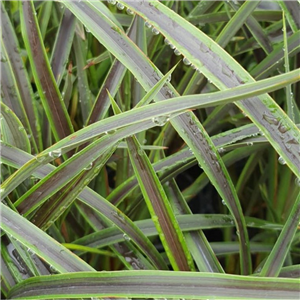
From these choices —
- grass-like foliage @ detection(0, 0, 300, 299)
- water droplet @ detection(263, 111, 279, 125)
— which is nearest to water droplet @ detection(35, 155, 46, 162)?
grass-like foliage @ detection(0, 0, 300, 299)

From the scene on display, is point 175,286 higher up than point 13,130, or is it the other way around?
point 13,130

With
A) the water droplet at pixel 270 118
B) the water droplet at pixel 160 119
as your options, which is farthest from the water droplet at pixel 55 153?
the water droplet at pixel 270 118

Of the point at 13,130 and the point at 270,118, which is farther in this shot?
the point at 13,130

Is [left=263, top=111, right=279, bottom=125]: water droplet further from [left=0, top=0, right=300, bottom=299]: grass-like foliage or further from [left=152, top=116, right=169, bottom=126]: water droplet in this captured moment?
[left=152, top=116, right=169, bottom=126]: water droplet

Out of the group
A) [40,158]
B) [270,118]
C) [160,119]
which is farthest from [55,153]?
[270,118]

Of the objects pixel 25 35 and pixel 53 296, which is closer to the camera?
pixel 53 296

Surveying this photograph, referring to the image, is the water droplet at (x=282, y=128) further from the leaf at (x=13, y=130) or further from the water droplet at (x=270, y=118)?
the leaf at (x=13, y=130)

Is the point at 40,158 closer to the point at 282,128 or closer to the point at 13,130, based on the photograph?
the point at 13,130

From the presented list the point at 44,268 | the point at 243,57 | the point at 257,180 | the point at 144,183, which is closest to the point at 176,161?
the point at 144,183

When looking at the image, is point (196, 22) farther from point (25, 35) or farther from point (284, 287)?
point (284, 287)
